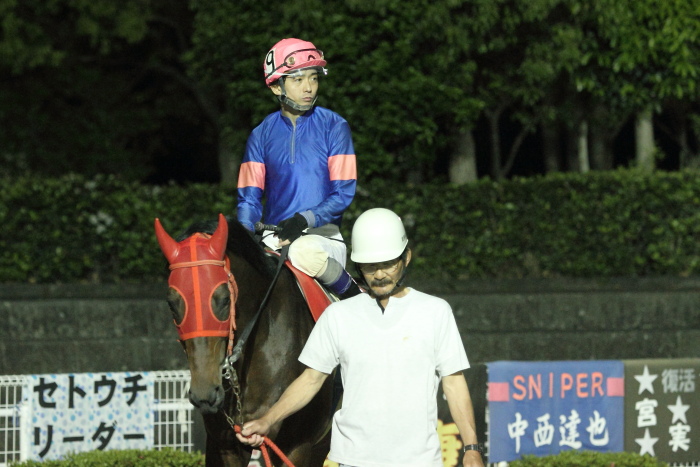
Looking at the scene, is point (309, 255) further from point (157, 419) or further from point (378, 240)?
point (157, 419)

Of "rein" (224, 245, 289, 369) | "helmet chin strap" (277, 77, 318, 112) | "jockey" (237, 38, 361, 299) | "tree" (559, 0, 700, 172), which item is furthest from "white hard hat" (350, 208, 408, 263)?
"tree" (559, 0, 700, 172)

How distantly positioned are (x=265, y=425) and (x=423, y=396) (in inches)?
25.0

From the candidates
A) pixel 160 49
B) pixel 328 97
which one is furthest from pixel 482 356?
pixel 160 49

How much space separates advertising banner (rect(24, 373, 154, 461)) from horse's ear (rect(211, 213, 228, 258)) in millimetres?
2809

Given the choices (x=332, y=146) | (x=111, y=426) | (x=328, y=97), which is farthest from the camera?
(x=328, y=97)

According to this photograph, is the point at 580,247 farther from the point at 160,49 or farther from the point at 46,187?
the point at 160,49

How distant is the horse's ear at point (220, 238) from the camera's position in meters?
4.66

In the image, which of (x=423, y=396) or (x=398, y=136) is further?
(x=398, y=136)

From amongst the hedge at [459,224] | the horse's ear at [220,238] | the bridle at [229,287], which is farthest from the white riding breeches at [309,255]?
the hedge at [459,224]

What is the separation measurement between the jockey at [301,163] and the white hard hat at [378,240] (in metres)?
1.18

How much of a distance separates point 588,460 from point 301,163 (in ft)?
9.26

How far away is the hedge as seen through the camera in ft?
43.0

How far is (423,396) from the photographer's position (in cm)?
415

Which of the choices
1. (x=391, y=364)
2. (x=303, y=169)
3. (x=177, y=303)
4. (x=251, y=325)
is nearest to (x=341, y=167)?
(x=303, y=169)
